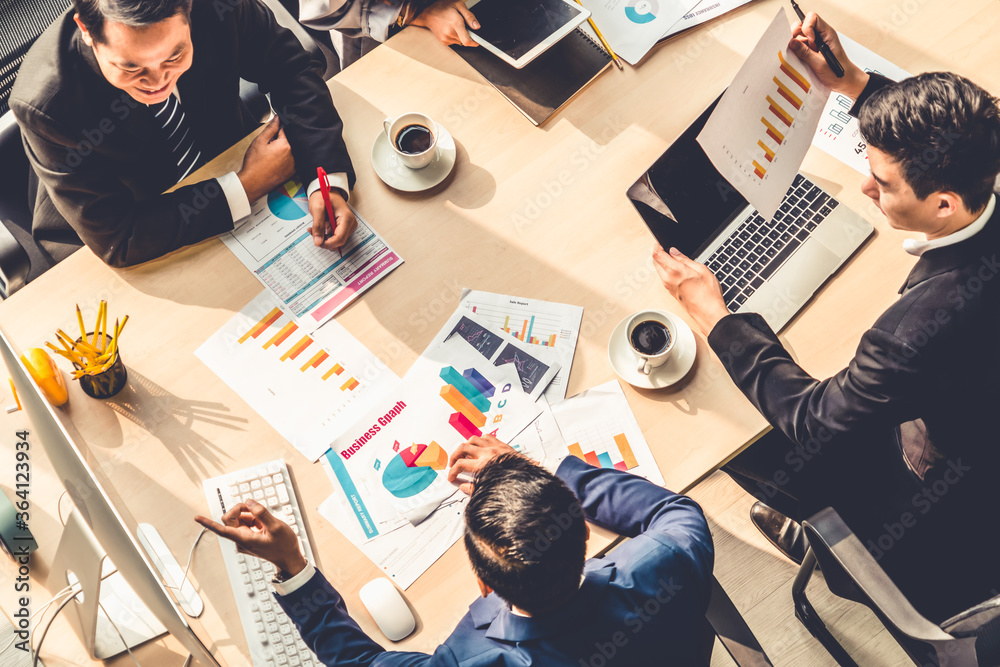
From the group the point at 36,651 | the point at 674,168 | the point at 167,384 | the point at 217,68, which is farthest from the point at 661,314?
the point at 36,651

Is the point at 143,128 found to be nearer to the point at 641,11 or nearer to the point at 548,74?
the point at 548,74

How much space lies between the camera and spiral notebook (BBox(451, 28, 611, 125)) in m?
1.58

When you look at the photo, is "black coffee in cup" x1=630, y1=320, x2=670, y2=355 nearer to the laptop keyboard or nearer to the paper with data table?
the laptop keyboard

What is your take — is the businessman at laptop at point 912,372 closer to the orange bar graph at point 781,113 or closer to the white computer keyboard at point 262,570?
the orange bar graph at point 781,113

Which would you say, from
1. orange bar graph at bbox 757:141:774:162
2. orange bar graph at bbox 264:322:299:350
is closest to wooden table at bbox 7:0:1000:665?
orange bar graph at bbox 264:322:299:350

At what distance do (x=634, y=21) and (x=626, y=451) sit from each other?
985 millimetres

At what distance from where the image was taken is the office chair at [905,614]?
3.45 ft

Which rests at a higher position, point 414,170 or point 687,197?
point 687,197

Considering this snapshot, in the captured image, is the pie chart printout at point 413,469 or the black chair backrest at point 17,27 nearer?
the pie chart printout at point 413,469

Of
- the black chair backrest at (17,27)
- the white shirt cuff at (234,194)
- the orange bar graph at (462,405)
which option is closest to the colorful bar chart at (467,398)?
the orange bar graph at (462,405)

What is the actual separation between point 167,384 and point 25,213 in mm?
765

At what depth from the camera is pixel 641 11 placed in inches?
64.4

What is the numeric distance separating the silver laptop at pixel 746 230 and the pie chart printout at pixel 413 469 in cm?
61

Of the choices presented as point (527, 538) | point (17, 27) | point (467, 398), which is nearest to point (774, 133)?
point (467, 398)
